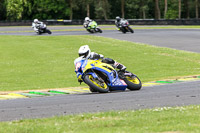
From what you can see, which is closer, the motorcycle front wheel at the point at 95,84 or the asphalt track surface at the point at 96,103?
the asphalt track surface at the point at 96,103

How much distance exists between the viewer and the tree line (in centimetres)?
8053

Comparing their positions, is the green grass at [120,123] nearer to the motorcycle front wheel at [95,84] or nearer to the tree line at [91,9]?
the motorcycle front wheel at [95,84]

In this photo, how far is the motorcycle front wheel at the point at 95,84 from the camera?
38.9 feet

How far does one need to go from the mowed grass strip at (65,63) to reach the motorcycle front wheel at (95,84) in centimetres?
451

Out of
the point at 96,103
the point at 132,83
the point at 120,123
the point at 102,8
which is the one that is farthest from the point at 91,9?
the point at 120,123

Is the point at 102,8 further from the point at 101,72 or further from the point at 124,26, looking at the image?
the point at 101,72

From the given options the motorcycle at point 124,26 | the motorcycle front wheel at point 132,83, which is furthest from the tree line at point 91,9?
the motorcycle front wheel at point 132,83

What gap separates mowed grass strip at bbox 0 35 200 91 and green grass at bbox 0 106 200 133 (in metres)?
8.25

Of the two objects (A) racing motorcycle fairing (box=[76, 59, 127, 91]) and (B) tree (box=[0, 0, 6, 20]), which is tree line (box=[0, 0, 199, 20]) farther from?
(A) racing motorcycle fairing (box=[76, 59, 127, 91])

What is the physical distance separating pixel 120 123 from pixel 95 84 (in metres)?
4.71

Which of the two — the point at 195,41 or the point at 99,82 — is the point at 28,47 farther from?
the point at 99,82

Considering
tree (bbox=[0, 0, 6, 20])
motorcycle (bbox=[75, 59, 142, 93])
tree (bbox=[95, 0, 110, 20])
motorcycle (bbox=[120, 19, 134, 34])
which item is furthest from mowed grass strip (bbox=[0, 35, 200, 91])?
tree (bbox=[95, 0, 110, 20])

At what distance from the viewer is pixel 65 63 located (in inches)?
947

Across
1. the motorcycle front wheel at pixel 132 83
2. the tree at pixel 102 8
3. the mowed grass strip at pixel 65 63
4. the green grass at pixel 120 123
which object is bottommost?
the mowed grass strip at pixel 65 63
